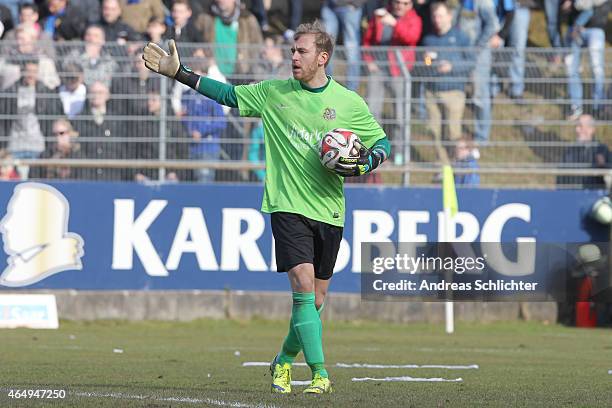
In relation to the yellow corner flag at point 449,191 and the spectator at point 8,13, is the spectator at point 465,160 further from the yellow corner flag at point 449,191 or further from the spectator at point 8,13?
the spectator at point 8,13

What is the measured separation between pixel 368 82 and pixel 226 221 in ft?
9.19

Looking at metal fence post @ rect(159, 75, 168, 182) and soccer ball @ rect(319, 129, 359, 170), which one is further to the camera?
metal fence post @ rect(159, 75, 168, 182)

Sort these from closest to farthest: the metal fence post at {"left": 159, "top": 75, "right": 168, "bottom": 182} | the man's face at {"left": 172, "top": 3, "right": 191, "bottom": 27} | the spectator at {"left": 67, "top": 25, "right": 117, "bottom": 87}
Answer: the spectator at {"left": 67, "top": 25, "right": 117, "bottom": 87} < the metal fence post at {"left": 159, "top": 75, "right": 168, "bottom": 182} < the man's face at {"left": 172, "top": 3, "right": 191, "bottom": 27}

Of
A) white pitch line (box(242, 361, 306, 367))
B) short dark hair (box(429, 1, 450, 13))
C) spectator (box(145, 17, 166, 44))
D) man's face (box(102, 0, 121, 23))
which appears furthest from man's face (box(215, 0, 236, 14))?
white pitch line (box(242, 361, 306, 367))

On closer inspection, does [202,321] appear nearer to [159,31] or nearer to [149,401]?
[159,31]

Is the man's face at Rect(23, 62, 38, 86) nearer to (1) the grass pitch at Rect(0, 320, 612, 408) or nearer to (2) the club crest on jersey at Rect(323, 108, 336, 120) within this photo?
(1) the grass pitch at Rect(0, 320, 612, 408)

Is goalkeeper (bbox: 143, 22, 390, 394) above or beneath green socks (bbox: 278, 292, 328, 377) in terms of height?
above

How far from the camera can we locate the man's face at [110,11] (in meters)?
20.0

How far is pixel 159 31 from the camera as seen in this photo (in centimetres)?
1978

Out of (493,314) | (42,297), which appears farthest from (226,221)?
(493,314)

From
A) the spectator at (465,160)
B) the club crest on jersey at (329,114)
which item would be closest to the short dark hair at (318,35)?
the club crest on jersey at (329,114)

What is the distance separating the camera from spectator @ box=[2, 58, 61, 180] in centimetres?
1838

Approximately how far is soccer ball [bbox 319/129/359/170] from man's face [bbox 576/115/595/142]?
10460 millimetres

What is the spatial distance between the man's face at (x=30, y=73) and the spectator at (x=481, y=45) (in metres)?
6.13
